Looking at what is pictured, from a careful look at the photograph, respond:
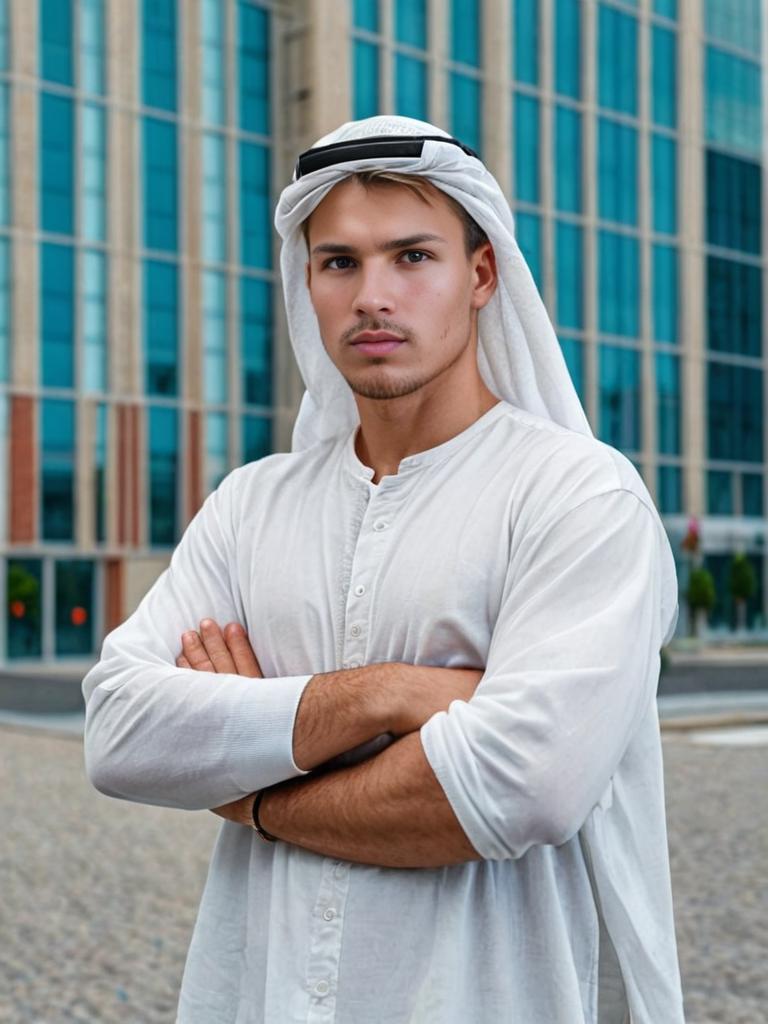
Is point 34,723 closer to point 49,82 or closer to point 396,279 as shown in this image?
point 396,279

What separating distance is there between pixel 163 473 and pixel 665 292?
20460 millimetres

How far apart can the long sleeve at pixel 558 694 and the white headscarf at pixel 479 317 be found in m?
0.13

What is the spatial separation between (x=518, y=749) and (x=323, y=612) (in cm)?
44

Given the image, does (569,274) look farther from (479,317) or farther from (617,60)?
(479,317)

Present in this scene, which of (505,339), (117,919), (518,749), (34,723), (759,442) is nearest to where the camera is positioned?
(518,749)

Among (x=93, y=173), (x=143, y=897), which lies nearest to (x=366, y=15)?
(x=93, y=173)

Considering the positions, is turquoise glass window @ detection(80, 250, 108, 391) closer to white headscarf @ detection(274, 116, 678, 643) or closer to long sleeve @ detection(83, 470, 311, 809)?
white headscarf @ detection(274, 116, 678, 643)

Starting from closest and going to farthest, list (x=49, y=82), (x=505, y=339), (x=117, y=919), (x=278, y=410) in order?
(x=505, y=339), (x=117, y=919), (x=49, y=82), (x=278, y=410)

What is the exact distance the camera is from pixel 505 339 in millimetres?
2543

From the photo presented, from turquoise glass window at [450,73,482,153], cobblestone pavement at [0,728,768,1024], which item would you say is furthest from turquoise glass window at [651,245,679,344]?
cobblestone pavement at [0,728,768,1024]

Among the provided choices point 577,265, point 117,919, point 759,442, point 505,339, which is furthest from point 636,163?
point 505,339

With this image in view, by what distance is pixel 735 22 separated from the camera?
5594cm

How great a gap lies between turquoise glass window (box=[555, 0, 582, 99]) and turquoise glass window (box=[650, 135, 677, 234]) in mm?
3782

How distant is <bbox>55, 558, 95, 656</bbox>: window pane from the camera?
38312 millimetres
